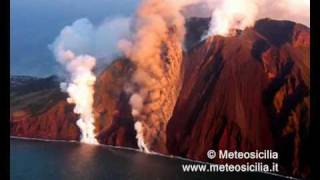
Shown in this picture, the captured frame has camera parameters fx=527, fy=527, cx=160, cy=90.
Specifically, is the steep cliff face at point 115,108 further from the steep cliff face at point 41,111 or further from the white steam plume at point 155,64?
the steep cliff face at point 41,111

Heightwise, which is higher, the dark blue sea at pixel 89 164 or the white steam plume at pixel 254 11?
the white steam plume at pixel 254 11

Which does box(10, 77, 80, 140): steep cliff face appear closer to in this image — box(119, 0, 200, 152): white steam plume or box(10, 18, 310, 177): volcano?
box(10, 18, 310, 177): volcano

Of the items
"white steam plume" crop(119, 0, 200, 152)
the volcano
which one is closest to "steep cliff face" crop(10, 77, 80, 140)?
the volcano

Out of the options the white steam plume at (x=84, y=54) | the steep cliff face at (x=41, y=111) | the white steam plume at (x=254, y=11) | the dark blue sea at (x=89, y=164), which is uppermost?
the white steam plume at (x=254, y=11)

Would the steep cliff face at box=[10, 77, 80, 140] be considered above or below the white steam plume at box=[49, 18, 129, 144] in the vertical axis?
below

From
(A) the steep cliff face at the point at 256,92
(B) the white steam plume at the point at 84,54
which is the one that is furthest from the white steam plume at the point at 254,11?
(B) the white steam plume at the point at 84,54
